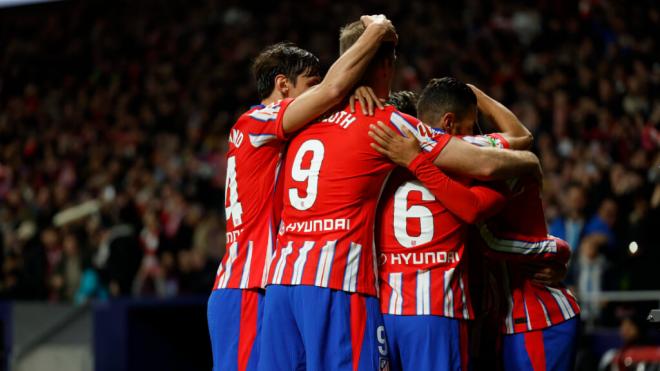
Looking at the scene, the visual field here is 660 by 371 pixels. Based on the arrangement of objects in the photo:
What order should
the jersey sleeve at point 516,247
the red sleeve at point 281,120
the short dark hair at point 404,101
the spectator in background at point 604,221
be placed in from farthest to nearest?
the spectator in background at point 604,221 < the short dark hair at point 404,101 < the jersey sleeve at point 516,247 < the red sleeve at point 281,120

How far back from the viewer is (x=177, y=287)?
13.1m

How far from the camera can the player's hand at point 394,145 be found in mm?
4051

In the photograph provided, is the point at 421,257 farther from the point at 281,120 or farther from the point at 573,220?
the point at 573,220

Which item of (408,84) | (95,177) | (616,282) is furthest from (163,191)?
(616,282)

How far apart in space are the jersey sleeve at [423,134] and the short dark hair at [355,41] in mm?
276

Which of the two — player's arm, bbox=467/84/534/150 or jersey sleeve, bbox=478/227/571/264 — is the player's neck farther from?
jersey sleeve, bbox=478/227/571/264

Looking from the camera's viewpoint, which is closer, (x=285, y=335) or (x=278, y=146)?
(x=285, y=335)

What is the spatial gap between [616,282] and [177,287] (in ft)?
20.4

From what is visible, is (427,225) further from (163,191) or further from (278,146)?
(163,191)

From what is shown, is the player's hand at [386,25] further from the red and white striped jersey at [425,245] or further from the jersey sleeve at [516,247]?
the jersey sleeve at [516,247]

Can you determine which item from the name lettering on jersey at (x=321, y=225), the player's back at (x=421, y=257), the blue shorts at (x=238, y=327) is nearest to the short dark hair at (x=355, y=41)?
the player's back at (x=421, y=257)

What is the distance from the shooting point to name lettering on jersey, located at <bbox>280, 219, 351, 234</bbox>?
405cm

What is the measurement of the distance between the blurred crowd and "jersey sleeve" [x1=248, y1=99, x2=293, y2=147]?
2.90 m

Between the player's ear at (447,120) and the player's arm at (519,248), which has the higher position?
the player's ear at (447,120)
